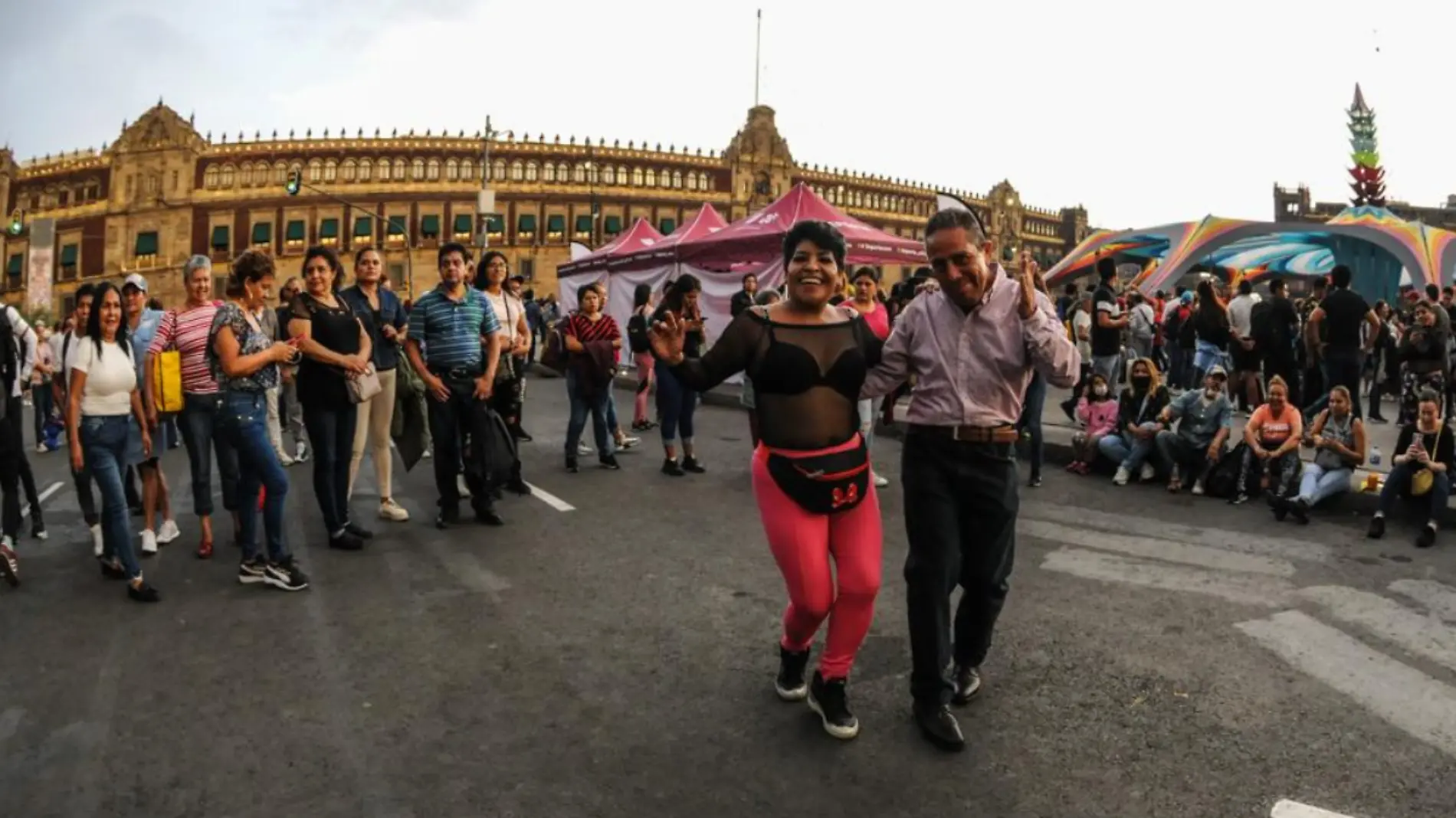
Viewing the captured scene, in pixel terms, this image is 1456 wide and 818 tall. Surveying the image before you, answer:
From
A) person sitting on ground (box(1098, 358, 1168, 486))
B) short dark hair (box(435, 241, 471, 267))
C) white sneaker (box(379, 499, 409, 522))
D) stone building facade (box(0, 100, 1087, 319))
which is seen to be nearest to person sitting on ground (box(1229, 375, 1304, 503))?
person sitting on ground (box(1098, 358, 1168, 486))

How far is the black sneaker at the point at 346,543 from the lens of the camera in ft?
18.3

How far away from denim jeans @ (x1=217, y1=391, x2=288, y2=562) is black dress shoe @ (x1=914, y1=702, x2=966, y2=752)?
340cm

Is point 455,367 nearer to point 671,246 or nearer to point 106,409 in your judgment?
point 106,409

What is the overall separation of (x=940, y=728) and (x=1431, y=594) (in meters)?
3.65

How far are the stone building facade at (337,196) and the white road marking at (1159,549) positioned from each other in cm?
6148

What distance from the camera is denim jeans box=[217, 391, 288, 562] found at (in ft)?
15.4

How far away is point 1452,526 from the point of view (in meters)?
6.41

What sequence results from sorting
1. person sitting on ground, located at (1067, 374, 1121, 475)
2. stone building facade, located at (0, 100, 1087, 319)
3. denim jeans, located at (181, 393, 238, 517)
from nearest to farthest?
denim jeans, located at (181, 393, 238, 517)
person sitting on ground, located at (1067, 374, 1121, 475)
stone building facade, located at (0, 100, 1087, 319)

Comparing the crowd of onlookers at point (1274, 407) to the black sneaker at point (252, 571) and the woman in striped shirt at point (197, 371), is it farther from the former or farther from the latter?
the woman in striped shirt at point (197, 371)

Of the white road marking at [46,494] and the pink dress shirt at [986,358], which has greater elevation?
the pink dress shirt at [986,358]

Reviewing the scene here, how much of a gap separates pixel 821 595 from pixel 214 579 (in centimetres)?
375

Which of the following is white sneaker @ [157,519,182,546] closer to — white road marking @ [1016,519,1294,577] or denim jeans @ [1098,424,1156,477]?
white road marking @ [1016,519,1294,577]

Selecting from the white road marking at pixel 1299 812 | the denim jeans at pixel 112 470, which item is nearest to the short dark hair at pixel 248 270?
the denim jeans at pixel 112 470

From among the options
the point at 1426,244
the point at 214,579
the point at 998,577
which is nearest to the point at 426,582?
the point at 214,579
